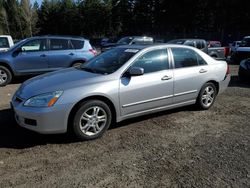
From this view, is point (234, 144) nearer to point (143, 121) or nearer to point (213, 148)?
point (213, 148)

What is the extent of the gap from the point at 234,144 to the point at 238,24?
4019 centimetres

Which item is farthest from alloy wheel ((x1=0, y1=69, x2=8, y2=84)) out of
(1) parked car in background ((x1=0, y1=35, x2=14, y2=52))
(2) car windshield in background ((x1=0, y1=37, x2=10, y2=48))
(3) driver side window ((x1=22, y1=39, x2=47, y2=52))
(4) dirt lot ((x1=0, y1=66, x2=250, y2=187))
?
(4) dirt lot ((x1=0, y1=66, x2=250, y2=187))

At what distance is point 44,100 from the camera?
4.28 m

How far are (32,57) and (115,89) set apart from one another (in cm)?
598

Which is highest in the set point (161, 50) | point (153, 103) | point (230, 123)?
point (161, 50)

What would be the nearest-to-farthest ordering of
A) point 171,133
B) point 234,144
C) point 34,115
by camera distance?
point 34,115 < point 234,144 < point 171,133

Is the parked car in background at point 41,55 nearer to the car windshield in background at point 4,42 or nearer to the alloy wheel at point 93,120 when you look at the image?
the car windshield in background at point 4,42

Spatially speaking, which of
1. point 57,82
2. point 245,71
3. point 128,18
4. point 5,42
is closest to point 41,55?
point 5,42

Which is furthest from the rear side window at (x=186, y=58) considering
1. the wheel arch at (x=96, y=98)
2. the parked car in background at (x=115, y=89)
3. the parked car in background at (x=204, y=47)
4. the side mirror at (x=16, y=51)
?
the parked car in background at (x=204, y=47)

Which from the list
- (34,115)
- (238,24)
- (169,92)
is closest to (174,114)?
(169,92)

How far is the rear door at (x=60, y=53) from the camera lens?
10023 mm

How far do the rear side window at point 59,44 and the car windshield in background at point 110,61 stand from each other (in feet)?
15.7

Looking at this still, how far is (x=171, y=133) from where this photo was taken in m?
4.97

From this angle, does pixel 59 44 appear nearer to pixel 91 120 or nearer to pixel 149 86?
pixel 149 86
